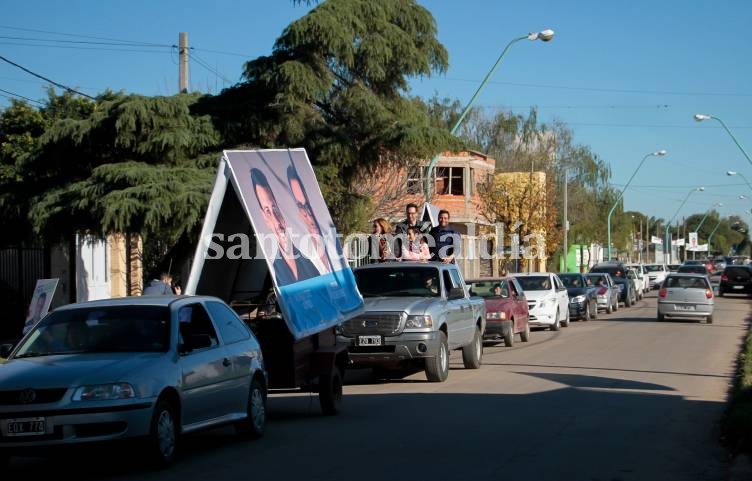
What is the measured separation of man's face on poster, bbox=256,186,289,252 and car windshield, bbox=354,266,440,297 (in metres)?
4.69

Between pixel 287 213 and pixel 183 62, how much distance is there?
13.7 m

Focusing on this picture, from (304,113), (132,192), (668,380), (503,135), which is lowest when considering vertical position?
(668,380)

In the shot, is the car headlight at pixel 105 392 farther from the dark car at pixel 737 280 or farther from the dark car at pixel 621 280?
the dark car at pixel 737 280

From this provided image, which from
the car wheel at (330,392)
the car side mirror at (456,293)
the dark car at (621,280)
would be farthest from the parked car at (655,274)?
the car wheel at (330,392)

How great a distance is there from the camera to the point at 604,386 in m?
15.7

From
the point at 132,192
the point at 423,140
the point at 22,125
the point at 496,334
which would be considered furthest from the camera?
the point at 22,125

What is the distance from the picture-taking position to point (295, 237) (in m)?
12.7

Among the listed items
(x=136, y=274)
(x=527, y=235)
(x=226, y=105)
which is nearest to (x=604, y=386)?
(x=226, y=105)

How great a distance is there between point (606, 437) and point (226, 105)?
573 inches

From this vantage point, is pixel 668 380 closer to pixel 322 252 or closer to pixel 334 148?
pixel 322 252

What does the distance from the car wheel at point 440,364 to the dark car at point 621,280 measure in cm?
3174

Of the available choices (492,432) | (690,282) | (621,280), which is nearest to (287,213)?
(492,432)

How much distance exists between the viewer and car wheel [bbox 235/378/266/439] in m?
10.7

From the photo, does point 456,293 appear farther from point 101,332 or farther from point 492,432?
point 101,332
